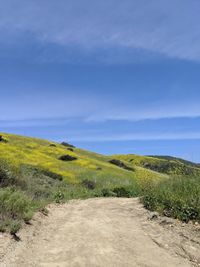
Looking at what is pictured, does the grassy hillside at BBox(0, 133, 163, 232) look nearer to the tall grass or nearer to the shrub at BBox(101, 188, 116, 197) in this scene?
the shrub at BBox(101, 188, 116, 197)

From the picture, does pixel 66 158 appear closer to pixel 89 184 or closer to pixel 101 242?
pixel 89 184

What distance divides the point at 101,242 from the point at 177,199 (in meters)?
4.64

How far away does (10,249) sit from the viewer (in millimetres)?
11000

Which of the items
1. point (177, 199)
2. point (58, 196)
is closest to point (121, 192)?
point (58, 196)

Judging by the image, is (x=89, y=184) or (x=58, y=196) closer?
(x=58, y=196)

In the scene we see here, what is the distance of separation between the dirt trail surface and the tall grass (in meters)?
0.57

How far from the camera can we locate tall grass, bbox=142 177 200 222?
15174mm

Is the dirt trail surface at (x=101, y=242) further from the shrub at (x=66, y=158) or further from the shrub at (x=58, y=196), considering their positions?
the shrub at (x=66, y=158)

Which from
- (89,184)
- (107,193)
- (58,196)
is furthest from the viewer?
(89,184)

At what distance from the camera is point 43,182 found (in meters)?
27.7

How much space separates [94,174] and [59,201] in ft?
65.3

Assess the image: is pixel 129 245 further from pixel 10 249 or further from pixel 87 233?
pixel 10 249

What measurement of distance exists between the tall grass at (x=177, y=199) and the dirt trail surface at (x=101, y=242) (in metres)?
0.57

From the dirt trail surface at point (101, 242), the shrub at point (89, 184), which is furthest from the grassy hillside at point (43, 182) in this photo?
the dirt trail surface at point (101, 242)
